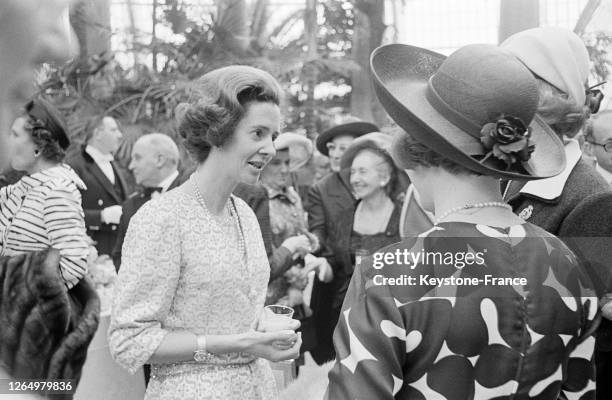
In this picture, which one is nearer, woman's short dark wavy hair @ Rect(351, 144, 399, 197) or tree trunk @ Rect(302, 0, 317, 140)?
woman's short dark wavy hair @ Rect(351, 144, 399, 197)

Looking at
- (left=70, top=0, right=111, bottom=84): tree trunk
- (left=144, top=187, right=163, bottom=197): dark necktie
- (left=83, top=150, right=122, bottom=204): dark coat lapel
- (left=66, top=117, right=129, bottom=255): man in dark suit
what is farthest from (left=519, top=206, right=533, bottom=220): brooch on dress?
(left=70, top=0, right=111, bottom=84): tree trunk

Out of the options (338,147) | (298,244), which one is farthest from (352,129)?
(298,244)

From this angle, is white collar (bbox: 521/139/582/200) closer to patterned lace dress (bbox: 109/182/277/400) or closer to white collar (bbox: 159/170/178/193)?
patterned lace dress (bbox: 109/182/277/400)

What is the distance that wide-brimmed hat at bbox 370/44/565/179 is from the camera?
117 centimetres

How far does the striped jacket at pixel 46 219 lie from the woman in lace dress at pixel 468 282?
1.84 meters

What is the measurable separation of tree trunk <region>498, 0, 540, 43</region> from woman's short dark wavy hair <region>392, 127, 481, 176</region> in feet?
6.90

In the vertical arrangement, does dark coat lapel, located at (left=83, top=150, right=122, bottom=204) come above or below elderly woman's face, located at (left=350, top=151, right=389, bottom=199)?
below

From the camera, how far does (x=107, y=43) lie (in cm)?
959

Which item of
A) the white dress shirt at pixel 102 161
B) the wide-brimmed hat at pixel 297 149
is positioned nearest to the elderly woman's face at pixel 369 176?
the wide-brimmed hat at pixel 297 149

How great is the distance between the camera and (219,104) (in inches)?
71.2

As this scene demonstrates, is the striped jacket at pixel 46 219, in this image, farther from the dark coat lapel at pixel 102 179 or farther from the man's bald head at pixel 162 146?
the dark coat lapel at pixel 102 179

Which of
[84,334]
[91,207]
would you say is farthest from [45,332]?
[91,207]

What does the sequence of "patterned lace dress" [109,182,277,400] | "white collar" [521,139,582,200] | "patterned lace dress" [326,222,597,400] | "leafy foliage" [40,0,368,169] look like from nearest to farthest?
"patterned lace dress" [326,222,597,400], "patterned lace dress" [109,182,277,400], "white collar" [521,139,582,200], "leafy foliage" [40,0,368,169]

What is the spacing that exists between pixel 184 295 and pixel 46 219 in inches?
46.5
